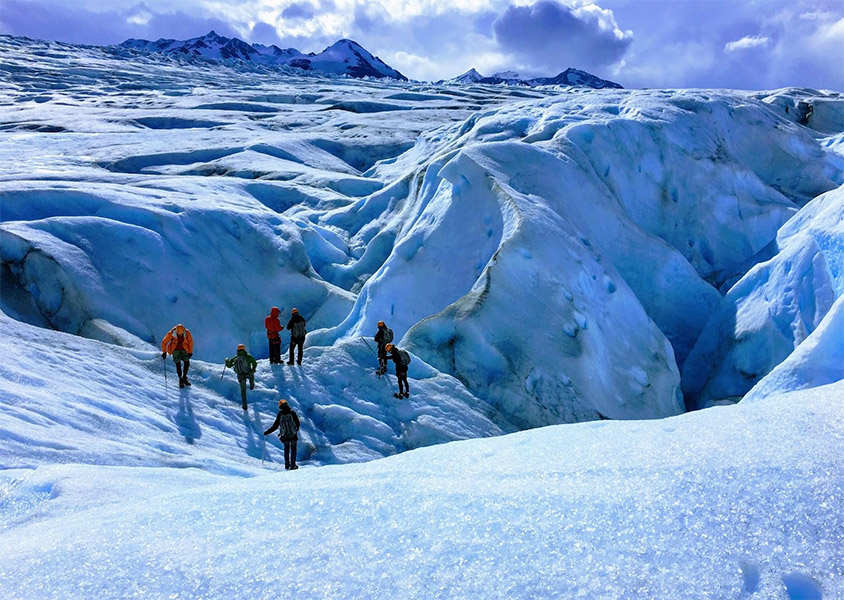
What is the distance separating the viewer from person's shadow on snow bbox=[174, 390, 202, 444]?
375 inches

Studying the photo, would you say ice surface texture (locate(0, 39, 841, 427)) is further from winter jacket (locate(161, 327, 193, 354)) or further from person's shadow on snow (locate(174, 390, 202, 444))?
person's shadow on snow (locate(174, 390, 202, 444))

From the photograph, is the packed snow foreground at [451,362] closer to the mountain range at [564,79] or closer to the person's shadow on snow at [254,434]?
the person's shadow on snow at [254,434]

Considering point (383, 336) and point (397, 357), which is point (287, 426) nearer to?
point (397, 357)

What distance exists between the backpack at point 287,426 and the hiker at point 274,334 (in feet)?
9.13

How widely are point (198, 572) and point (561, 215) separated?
44.8ft

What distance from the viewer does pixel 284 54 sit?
16188 centimetres

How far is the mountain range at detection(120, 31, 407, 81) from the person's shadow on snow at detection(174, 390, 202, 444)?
141 metres

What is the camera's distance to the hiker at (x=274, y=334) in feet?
38.1

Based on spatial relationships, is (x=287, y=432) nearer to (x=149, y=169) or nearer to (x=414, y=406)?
(x=414, y=406)

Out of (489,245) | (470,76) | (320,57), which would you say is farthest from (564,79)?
(489,245)

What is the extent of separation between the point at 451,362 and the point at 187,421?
5472 mm

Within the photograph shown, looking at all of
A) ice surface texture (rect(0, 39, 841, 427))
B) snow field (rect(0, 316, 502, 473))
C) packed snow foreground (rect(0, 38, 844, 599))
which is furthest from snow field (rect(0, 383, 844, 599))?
ice surface texture (rect(0, 39, 841, 427))

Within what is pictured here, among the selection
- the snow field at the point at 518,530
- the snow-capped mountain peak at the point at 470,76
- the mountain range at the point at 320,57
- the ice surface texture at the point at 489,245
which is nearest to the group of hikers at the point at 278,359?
the ice surface texture at the point at 489,245

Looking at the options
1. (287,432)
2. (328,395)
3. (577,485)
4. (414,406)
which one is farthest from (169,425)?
(577,485)
